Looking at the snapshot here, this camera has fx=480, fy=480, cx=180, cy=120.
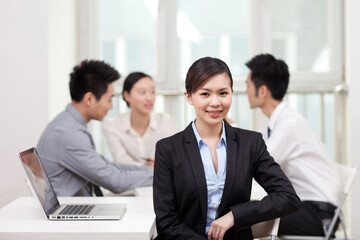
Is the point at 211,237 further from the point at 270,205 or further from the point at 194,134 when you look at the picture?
the point at 194,134

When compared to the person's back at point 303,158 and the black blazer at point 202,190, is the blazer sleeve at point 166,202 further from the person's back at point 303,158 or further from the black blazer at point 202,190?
the person's back at point 303,158

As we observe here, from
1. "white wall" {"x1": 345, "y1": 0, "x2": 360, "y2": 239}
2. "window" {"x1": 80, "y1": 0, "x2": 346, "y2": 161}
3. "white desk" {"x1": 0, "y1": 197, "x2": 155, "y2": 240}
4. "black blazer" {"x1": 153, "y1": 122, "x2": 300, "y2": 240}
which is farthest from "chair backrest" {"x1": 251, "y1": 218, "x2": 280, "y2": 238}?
"window" {"x1": 80, "y1": 0, "x2": 346, "y2": 161}

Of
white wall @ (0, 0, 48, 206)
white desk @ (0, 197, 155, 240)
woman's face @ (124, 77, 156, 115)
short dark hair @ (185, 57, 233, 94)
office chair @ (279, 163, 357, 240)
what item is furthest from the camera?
woman's face @ (124, 77, 156, 115)

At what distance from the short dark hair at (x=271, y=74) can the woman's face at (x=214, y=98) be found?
125 centimetres

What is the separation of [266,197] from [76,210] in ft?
2.30

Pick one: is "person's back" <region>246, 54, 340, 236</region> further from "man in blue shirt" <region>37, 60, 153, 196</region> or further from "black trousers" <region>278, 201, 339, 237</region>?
"man in blue shirt" <region>37, 60, 153, 196</region>

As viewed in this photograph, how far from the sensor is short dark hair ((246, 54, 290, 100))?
9.34ft

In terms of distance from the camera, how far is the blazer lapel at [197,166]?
5.31 feet

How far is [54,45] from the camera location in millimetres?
3588

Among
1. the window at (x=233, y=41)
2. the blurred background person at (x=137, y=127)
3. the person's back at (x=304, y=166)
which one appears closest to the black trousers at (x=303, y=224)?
the person's back at (x=304, y=166)

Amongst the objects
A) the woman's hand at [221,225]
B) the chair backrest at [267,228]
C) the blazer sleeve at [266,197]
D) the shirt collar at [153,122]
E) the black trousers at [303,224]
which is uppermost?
the shirt collar at [153,122]

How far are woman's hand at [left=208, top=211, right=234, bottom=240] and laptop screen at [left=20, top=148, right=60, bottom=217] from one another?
1.95 ft

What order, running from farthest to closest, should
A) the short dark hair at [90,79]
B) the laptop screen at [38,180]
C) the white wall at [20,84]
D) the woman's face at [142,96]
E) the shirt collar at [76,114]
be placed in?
the woman's face at [142,96] → the white wall at [20,84] → the short dark hair at [90,79] → the shirt collar at [76,114] → the laptop screen at [38,180]

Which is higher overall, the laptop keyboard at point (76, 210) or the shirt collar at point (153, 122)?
the shirt collar at point (153, 122)
